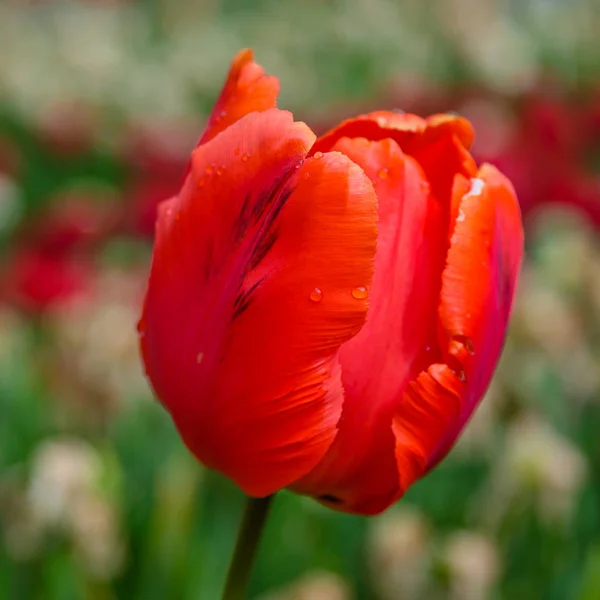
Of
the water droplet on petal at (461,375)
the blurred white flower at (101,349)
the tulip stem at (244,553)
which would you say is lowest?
the blurred white flower at (101,349)

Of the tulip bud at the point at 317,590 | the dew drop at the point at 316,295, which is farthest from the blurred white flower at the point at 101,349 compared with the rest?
the dew drop at the point at 316,295

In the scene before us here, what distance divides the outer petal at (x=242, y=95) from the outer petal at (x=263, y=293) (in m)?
0.03

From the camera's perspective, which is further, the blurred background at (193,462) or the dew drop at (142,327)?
the blurred background at (193,462)

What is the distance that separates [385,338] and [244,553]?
114 mm

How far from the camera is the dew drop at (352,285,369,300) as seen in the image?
418 mm

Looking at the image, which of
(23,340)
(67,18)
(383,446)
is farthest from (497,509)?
(67,18)

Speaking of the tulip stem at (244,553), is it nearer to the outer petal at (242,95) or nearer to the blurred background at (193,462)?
the outer petal at (242,95)

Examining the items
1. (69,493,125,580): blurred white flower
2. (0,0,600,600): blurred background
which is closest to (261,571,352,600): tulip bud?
(0,0,600,600): blurred background

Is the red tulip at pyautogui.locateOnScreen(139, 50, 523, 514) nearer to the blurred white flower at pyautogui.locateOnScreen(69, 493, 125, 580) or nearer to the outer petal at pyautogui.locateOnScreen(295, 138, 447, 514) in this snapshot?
the outer petal at pyautogui.locateOnScreen(295, 138, 447, 514)

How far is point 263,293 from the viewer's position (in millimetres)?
427

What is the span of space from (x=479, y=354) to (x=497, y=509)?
547 mm

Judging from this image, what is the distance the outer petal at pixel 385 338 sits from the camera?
0.46 m

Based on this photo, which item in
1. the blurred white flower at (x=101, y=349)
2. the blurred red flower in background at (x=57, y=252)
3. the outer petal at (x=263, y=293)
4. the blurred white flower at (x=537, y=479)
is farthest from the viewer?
the blurred red flower in background at (x=57, y=252)

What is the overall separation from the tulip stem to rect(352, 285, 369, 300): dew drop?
0.11 metres
